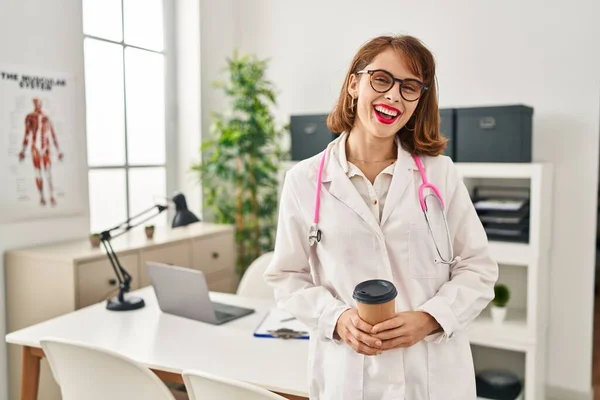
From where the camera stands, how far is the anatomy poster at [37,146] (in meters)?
2.68

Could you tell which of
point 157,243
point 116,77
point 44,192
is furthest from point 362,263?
point 116,77

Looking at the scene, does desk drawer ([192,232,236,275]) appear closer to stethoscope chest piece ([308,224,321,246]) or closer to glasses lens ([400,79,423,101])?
stethoscope chest piece ([308,224,321,246])

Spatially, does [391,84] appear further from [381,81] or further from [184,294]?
[184,294]

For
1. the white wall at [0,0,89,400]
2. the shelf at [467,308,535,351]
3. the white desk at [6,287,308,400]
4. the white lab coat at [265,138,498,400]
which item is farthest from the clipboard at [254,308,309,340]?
the white wall at [0,0,89,400]

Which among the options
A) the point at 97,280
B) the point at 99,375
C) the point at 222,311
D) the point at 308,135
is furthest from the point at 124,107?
the point at 99,375

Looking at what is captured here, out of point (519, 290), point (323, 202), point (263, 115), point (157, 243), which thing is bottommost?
point (519, 290)

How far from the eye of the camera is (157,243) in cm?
297

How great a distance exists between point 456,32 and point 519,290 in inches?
57.1

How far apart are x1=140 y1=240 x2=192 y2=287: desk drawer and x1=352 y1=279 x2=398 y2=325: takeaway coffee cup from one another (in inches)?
77.1

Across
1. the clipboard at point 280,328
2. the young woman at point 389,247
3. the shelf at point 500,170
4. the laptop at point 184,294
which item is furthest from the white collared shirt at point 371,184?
the shelf at point 500,170

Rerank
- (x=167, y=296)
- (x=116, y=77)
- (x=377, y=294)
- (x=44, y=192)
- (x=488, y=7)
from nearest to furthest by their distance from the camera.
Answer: (x=377, y=294), (x=167, y=296), (x=44, y=192), (x=488, y=7), (x=116, y=77)

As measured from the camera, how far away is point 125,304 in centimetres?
238

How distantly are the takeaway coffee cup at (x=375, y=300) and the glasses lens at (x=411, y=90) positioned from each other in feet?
1.33

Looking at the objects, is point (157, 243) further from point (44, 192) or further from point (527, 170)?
point (527, 170)
